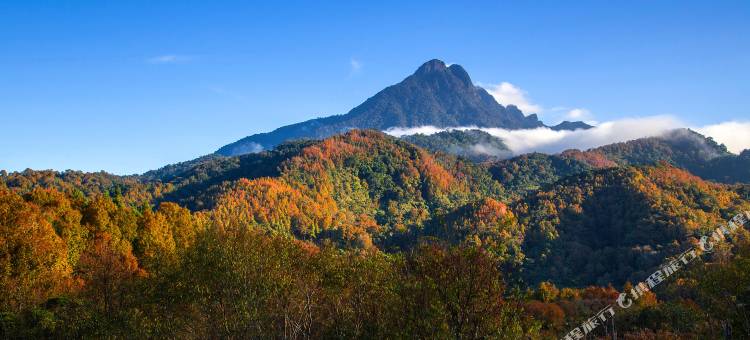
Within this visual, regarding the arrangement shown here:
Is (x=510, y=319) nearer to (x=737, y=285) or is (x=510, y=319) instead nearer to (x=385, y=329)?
(x=385, y=329)

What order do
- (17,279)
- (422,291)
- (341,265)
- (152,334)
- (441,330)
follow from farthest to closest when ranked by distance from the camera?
(17,279) → (341,265) → (152,334) → (422,291) → (441,330)

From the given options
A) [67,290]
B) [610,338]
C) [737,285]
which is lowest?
[610,338]

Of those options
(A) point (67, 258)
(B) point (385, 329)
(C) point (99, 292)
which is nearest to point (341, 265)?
(B) point (385, 329)

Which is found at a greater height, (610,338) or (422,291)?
(422,291)

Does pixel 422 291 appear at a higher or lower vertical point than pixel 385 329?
higher

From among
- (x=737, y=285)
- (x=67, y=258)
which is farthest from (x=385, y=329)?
(x=67, y=258)

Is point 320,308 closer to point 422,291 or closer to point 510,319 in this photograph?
point 422,291

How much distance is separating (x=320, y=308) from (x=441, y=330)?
18862mm

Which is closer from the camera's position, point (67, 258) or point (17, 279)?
point (17, 279)

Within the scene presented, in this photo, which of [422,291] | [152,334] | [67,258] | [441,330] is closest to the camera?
[441,330]

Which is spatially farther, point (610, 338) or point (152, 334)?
point (610, 338)

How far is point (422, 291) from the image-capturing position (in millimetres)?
36812

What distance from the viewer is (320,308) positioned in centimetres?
5069

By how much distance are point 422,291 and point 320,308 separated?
55.0 feet
